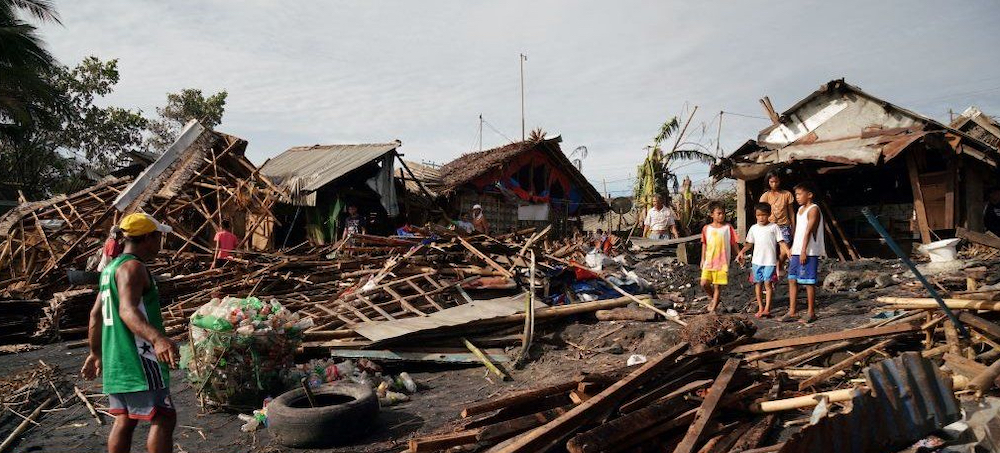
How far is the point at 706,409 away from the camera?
144 inches

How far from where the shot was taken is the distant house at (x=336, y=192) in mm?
13992

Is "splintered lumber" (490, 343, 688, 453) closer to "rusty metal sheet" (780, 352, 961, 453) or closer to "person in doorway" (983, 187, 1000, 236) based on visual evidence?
"rusty metal sheet" (780, 352, 961, 453)

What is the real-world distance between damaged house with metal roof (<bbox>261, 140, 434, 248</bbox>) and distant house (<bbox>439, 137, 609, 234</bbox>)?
2.24 m

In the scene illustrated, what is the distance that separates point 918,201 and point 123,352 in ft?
43.0

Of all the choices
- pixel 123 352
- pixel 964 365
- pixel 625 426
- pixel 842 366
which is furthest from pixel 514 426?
pixel 964 365

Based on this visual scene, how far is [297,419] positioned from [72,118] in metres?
26.5

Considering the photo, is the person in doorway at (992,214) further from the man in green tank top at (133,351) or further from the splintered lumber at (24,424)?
the splintered lumber at (24,424)

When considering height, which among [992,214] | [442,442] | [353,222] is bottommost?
[442,442]

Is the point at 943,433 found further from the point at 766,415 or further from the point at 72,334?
the point at 72,334

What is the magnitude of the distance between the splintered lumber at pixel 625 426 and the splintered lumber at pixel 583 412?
121 millimetres

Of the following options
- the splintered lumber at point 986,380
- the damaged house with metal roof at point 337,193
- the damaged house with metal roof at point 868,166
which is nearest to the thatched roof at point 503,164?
the damaged house with metal roof at point 337,193

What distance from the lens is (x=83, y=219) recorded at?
11.8 m

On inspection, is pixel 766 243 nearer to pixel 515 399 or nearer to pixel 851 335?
pixel 851 335

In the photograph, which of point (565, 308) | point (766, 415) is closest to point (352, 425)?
point (766, 415)
